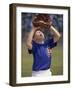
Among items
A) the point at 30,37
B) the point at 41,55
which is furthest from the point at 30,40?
the point at 41,55

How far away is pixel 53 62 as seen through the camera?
6.56 ft

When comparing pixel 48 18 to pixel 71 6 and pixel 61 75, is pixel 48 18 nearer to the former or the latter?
pixel 71 6

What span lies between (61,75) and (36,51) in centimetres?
28

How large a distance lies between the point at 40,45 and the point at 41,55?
0.08m

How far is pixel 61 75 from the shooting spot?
6.63ft

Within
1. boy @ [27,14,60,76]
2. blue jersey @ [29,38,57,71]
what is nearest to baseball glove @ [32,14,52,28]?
boy @ [27,14,60,76]

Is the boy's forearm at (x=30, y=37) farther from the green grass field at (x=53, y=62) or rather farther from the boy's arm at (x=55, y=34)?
the boy's arm at (x=55, y=34)

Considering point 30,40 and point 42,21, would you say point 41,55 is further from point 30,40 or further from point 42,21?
point 42,21

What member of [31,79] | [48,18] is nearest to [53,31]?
[48,18]

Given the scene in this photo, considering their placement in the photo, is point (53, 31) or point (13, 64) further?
point (53, 31)

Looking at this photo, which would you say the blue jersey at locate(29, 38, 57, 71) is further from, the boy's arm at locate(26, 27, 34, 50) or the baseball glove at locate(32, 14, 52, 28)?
the baseball glove at locate(32, 14, 52, 28)

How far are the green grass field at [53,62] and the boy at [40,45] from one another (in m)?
0.03

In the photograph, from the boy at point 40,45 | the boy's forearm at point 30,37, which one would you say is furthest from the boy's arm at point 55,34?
the boy's forearm at point 30,37

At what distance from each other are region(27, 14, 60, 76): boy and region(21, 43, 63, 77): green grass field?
0.03 m
